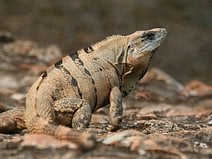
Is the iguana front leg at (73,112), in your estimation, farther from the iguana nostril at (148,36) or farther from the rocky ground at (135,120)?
the iguana nostril at (148,36)

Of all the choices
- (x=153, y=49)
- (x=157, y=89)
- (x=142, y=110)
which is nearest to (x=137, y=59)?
(x=153, y=49)

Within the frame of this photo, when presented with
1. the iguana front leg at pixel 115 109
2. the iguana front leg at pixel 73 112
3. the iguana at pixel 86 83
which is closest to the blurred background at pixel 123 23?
the iguana at pixel 86 83

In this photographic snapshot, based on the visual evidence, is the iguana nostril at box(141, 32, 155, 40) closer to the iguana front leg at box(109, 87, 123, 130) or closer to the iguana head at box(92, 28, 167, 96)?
the iguana head at box(92, 28, 167, 96)

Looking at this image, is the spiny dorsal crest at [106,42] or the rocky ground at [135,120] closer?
the rocky ground at [135,120]

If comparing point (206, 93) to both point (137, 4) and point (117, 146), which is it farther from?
point (137, 4)

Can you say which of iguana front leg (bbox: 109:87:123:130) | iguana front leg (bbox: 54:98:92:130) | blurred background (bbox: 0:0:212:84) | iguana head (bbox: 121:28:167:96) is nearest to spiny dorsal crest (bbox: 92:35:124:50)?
iguana head (bbox: 121:28:167:96)

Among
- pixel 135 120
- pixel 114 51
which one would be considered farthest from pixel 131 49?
pixel 135 120

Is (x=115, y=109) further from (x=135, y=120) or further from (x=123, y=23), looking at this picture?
(x=123, y=23)
